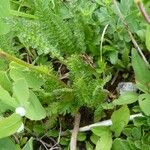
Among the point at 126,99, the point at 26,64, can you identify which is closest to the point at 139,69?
the point at 126,99

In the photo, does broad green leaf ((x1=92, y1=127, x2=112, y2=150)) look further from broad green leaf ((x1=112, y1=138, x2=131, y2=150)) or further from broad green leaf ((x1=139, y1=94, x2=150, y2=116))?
broad green leaf ((x1=139, y1=94, x2=150, y2=116))

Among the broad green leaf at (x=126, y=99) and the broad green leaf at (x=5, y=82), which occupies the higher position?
the broad green leaf at (x=5, y=82)

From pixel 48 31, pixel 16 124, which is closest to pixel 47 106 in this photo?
pixel 48 31

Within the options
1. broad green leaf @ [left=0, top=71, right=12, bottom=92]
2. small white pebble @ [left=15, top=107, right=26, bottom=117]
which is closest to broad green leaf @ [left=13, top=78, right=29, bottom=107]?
small white pebble @ [left=15, top=107, right=26, bottom=117]

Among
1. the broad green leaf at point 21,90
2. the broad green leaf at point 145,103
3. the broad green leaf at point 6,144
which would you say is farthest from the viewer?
the broad green leaf at point 145,103

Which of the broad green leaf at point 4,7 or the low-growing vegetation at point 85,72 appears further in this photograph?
the low-growing vegetation at point 85,72

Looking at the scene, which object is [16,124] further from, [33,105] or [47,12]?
[47,12]

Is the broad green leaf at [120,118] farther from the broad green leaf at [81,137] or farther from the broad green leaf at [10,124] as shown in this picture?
the broad green leaf at [10,124]

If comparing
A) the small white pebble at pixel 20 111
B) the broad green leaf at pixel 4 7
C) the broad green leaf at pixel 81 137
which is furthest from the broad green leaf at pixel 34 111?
the broad green leaf at pixel 81 137

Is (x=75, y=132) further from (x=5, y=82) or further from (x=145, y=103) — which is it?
(x=5, y=82)
